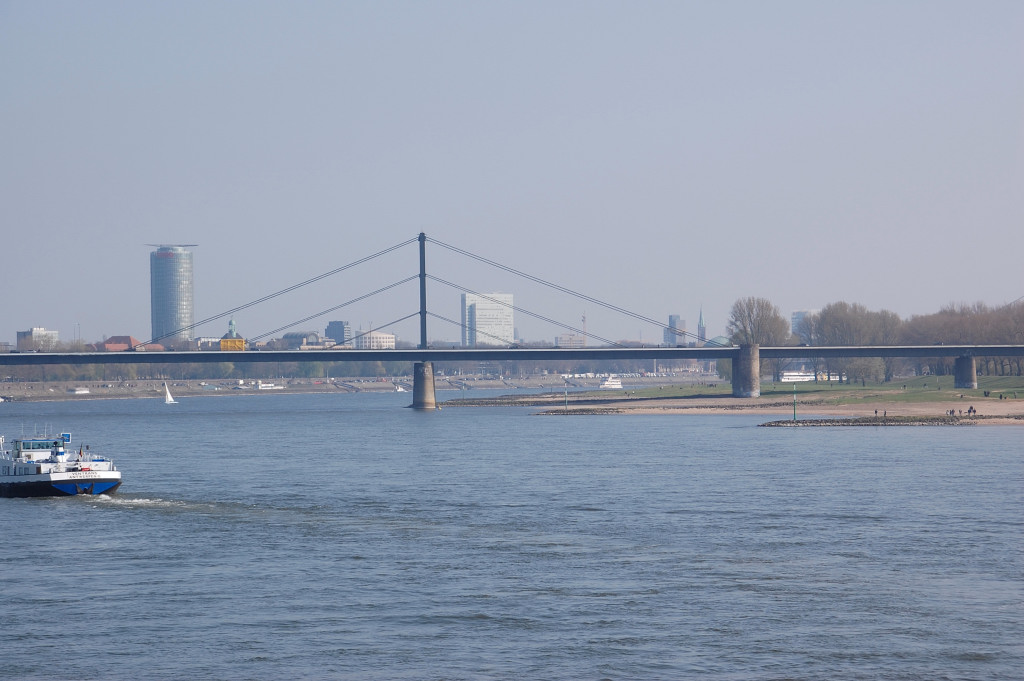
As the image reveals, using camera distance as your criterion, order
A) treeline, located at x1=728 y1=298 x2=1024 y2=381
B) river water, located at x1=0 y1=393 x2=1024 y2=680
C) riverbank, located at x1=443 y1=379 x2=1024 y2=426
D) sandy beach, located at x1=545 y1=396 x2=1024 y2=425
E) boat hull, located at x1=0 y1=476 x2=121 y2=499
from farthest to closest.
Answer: treeline, located at x1=728 y1=298 x2=1024 y2=381, sandy beach, located at x1=545 y1=396 x2=1024 y2=425, riverbank, located at x1=443 y1=379 x2=1024 y2=426, boat hull, located at x1=0 y1=476 x2=121 y2=499, river water, located at x1=0 y1=393 x2=1024 y2=680

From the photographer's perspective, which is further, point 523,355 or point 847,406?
point 523,355

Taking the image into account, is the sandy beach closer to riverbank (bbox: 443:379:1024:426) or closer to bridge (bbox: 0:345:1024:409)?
riverbank (bbox: 443:379:1024:426)

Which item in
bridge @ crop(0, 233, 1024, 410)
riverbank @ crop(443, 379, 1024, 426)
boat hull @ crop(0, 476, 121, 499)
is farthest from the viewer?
bridge @ crop(0, 233, 1024, 410)

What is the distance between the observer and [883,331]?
194m

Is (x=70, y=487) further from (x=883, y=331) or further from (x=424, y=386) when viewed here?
(x=883, y=331)

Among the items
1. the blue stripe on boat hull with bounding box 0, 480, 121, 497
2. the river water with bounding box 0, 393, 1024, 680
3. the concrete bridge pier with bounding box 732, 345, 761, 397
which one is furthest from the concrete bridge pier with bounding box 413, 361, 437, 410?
the blue stripe on boat hull with bounding box 0, 480, 121, 497

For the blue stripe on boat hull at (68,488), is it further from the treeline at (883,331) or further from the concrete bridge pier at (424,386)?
the treeline at (883,331)

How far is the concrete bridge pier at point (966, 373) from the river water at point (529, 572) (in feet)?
280

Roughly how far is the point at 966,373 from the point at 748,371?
86.1 feet

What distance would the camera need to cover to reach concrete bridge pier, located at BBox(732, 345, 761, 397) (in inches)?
6280

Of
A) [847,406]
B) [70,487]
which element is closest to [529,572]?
[70,487]

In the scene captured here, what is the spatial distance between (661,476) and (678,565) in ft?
86.2

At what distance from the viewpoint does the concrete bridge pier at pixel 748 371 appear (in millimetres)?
159500

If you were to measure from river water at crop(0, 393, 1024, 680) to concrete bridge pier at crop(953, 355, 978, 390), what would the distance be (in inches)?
3365
